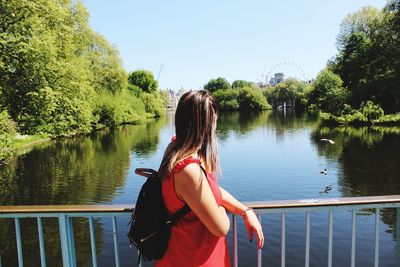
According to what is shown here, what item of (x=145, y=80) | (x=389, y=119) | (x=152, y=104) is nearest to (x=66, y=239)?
(x=389, y=119)

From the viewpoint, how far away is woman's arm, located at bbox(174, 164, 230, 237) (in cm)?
182

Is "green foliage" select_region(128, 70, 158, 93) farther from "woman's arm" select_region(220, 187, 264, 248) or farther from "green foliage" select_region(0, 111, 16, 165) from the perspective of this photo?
"woman's arm" select_region(220, 187, 264, 248)

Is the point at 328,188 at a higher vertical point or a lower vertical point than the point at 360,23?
lower

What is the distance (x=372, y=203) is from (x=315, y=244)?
9.90 meters

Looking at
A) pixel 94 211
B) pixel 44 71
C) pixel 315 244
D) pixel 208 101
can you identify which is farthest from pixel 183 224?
pixel 44 71

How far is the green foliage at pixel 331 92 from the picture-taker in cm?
5649

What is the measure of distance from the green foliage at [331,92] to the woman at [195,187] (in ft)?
186

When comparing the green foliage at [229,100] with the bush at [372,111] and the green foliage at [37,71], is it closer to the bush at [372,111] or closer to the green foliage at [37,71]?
the bush at [372,111]

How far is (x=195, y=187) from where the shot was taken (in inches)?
71.6

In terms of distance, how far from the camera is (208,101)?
197cm

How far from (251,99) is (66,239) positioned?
112348 mm

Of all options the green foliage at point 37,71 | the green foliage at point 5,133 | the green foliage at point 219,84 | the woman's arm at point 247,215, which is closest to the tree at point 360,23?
the green foliage at point 37,71

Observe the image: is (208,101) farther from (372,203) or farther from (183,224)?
(372,203)

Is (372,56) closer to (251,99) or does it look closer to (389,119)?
(389,119)
